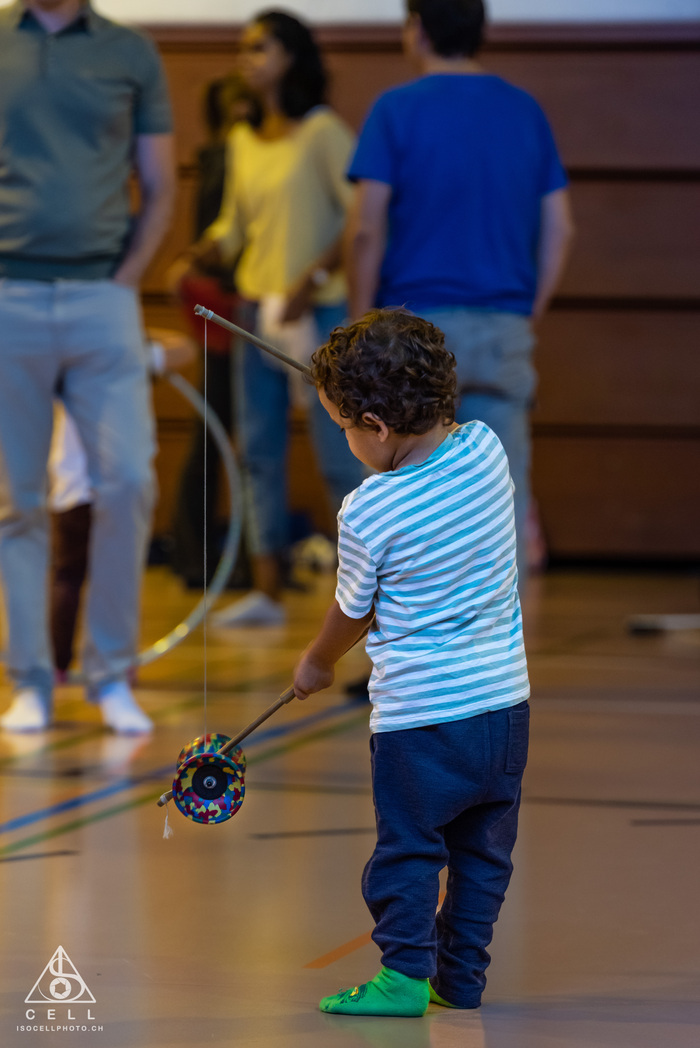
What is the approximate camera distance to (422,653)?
5.72 ft

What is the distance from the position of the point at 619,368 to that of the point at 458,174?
3.65 metres

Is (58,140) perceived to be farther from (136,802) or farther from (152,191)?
(136,802)

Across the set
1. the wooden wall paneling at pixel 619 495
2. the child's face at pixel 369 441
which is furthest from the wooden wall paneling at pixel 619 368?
the child's face at pixel 369 441

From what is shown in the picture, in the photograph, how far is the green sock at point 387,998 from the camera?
1724mm

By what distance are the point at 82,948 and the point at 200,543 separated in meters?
3.90

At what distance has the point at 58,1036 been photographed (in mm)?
1671

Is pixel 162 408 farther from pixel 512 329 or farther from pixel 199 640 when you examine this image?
pixel 512 329

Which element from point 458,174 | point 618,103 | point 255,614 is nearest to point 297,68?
point 458,174

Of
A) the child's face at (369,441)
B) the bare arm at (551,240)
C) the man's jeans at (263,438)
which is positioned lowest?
the man's jeans at (263,438)

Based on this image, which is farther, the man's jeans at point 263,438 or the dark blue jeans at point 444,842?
the man's jeans at point 263,438

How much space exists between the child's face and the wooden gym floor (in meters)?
0.61

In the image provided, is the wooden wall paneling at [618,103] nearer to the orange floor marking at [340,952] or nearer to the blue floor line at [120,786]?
the blue floor line at [120,786]

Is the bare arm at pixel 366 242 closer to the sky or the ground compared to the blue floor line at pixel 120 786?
closer to the sky

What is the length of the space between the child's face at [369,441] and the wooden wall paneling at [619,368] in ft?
16.9
